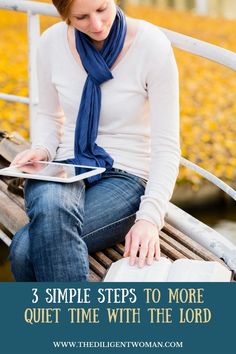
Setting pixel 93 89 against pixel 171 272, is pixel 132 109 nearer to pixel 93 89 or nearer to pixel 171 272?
pixel 93 89

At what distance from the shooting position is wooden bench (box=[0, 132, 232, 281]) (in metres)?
2.18

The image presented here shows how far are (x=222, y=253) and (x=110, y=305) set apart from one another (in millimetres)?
609

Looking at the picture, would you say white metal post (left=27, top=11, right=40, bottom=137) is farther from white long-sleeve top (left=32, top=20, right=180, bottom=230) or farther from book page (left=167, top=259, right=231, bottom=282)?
book page (left=167, top=259, right=231, bottom=282)

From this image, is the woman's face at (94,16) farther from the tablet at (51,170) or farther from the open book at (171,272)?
the open book at (171,272)

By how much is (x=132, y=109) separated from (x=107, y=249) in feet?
1.58

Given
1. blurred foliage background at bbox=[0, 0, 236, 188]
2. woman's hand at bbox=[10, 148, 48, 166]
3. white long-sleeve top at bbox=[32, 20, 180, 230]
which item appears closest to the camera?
white long-sleeve top at bbox=[32, 20, 180, 230]

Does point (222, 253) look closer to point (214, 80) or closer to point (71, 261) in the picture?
point (71, 261)

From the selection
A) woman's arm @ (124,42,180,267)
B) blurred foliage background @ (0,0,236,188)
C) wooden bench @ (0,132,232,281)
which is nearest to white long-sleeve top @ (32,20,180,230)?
woman's arm @ (124,42,180,267)

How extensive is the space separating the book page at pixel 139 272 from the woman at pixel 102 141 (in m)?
0.02

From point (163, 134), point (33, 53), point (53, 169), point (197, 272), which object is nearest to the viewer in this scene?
→ point (197, 272)

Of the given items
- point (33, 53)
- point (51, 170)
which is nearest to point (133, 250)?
point (51, 170)

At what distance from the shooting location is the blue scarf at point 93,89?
219cm

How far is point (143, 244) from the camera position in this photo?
1940 millimetres

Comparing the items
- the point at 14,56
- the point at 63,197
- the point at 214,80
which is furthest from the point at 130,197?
the point at 14,56
